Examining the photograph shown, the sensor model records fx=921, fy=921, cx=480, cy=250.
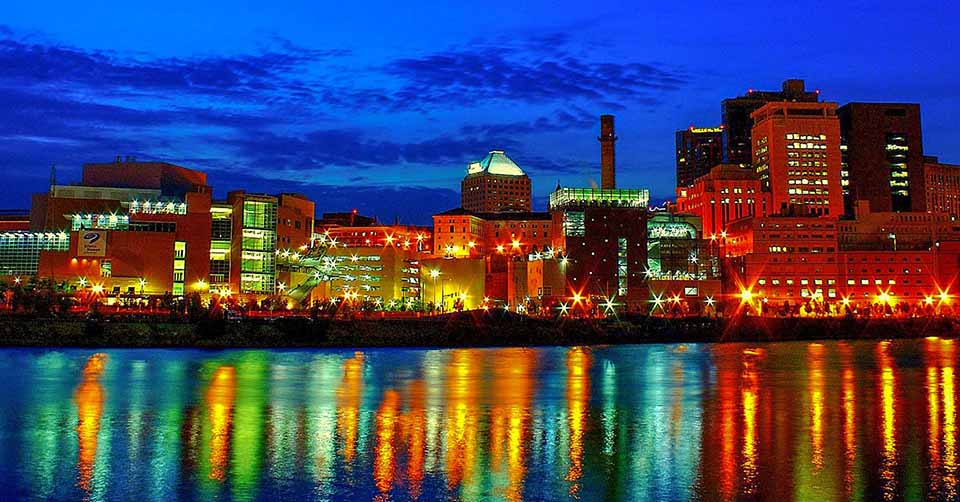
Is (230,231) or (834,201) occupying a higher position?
(834,201)

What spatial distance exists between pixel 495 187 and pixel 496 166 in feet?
16.4

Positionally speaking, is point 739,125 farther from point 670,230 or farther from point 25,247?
point 25,247

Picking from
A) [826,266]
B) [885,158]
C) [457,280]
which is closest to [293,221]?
[457,280]

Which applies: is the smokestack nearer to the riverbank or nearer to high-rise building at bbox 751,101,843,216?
high-rise building at bbox 751,101,843,216

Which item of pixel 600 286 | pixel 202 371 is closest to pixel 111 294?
pixel 202 371

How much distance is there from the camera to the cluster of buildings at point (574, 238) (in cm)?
8575

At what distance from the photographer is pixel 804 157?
146000mm

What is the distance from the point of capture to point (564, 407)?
3083 cm

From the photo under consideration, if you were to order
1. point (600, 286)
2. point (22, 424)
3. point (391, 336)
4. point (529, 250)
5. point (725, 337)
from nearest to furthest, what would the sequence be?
1. point (22, 424)
2. point (391, 336)
3. point (725, 337)
4. point (600, 286)
5. point (529, 250)

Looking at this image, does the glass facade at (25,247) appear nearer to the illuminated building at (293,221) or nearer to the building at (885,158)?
the illuminated building at (293,221)

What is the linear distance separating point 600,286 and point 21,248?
201ft

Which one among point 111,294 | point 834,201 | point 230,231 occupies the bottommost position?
point 111,294

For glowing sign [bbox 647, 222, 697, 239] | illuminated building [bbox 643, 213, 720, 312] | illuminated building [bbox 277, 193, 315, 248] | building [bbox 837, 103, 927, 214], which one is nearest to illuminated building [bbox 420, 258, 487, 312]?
illuminated building [bbox 277, 193, 315, 248]

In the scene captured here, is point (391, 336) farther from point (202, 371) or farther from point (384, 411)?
point (384, 411)
